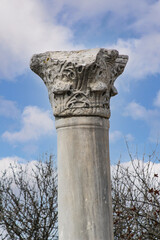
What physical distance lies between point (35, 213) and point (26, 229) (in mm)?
534

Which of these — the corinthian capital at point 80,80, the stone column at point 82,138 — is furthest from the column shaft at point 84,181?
the corinthian capital at point 80,80

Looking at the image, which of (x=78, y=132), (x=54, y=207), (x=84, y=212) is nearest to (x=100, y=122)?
(x=78, y=132)

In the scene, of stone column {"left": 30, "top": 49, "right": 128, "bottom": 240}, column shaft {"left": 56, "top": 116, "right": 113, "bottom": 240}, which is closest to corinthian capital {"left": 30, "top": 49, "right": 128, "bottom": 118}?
stone column {"left": 30, "top": 49, "right": 128, "bottom": 240}

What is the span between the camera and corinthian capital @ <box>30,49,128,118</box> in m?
5.49

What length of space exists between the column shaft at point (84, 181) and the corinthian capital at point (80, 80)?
0.16 meters

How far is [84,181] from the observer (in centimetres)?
528

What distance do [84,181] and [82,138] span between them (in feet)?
1.80

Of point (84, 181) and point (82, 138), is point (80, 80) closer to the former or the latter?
point (82, 138)

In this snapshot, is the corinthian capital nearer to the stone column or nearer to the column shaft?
the stone column

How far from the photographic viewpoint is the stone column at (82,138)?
5262 millimetres

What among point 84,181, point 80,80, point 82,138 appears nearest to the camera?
point 84,181

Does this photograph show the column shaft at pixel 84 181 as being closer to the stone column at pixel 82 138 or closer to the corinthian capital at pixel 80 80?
the stone column at pixel 82 138

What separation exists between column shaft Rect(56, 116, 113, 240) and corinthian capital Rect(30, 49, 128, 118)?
159mm

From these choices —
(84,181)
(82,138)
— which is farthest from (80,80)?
(84,181)
